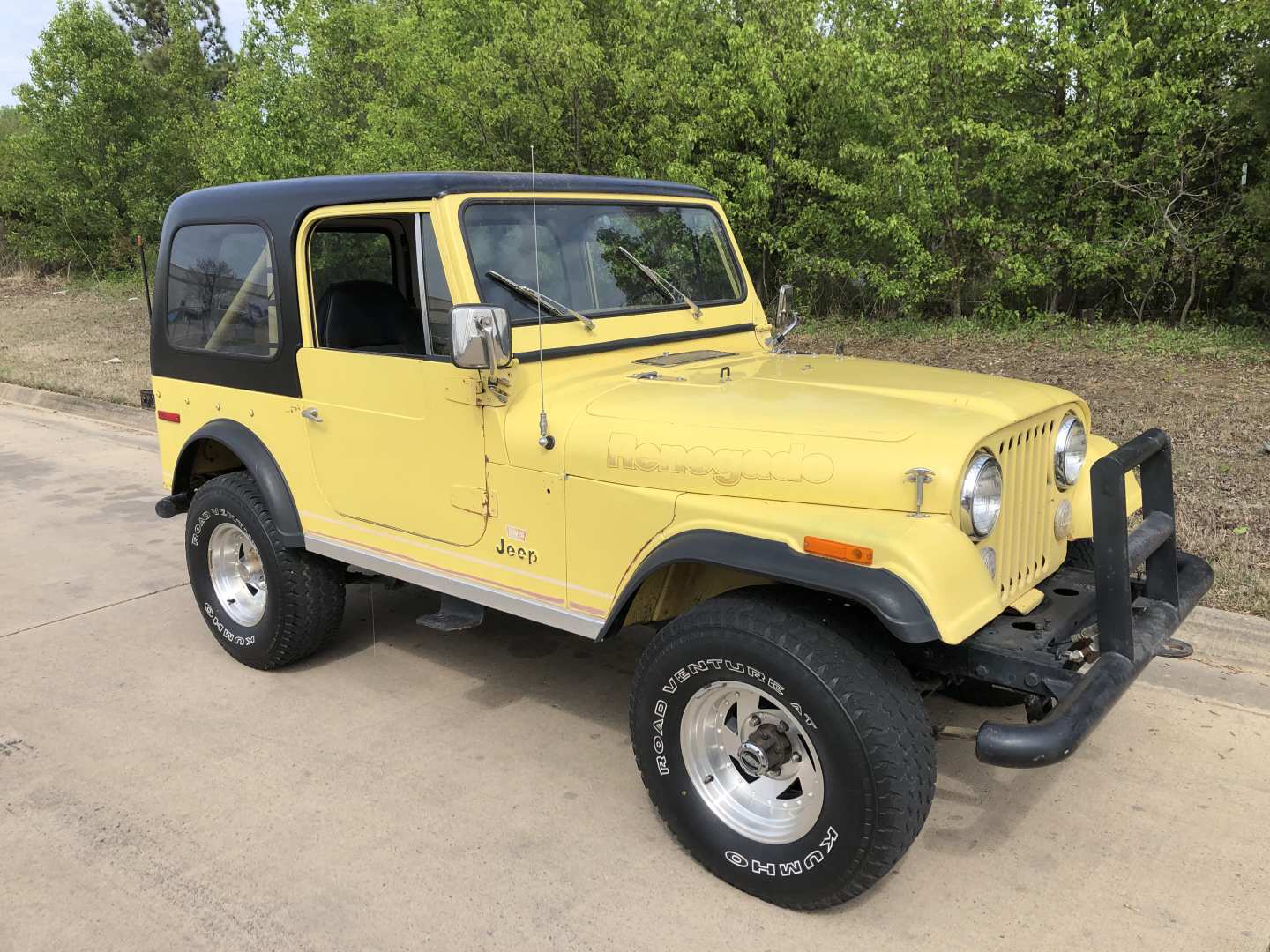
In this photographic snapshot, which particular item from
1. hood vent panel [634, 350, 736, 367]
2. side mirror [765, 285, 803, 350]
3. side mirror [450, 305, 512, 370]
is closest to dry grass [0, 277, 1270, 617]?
side mirror [765, 285, 803, 350]

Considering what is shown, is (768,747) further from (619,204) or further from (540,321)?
(619,204)

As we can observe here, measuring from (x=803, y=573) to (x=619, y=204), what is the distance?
1.91 metres

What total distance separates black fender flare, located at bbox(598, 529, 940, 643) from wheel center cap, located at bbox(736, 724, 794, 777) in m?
0.45

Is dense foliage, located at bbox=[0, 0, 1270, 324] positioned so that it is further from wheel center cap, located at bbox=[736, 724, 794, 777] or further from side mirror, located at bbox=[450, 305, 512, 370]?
wheel center cap, located at bbox=[736, 724, 794, 777]

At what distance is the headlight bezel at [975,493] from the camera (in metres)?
2.57

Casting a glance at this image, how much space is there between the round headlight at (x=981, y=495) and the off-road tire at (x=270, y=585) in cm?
272

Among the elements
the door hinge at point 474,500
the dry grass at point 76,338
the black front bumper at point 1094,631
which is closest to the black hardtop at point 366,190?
the door hinge at point 474,500

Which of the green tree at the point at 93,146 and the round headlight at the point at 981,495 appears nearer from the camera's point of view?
the round headlight at the point at 981,495

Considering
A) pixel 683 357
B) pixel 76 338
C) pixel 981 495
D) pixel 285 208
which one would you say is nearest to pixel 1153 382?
pixel 683 357

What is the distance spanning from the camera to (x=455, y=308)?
3.01 metres

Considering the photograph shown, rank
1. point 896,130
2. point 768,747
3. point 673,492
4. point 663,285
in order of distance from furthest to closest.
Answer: point 896,130 < point 663,285 < point 673,492 < point 768,747

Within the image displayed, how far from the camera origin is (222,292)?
429cm

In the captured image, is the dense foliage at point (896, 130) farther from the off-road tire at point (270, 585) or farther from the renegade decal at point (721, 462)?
the renegade decal at point (721, 462)

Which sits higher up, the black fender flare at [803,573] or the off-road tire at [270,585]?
the black fender flare at [803,573]
